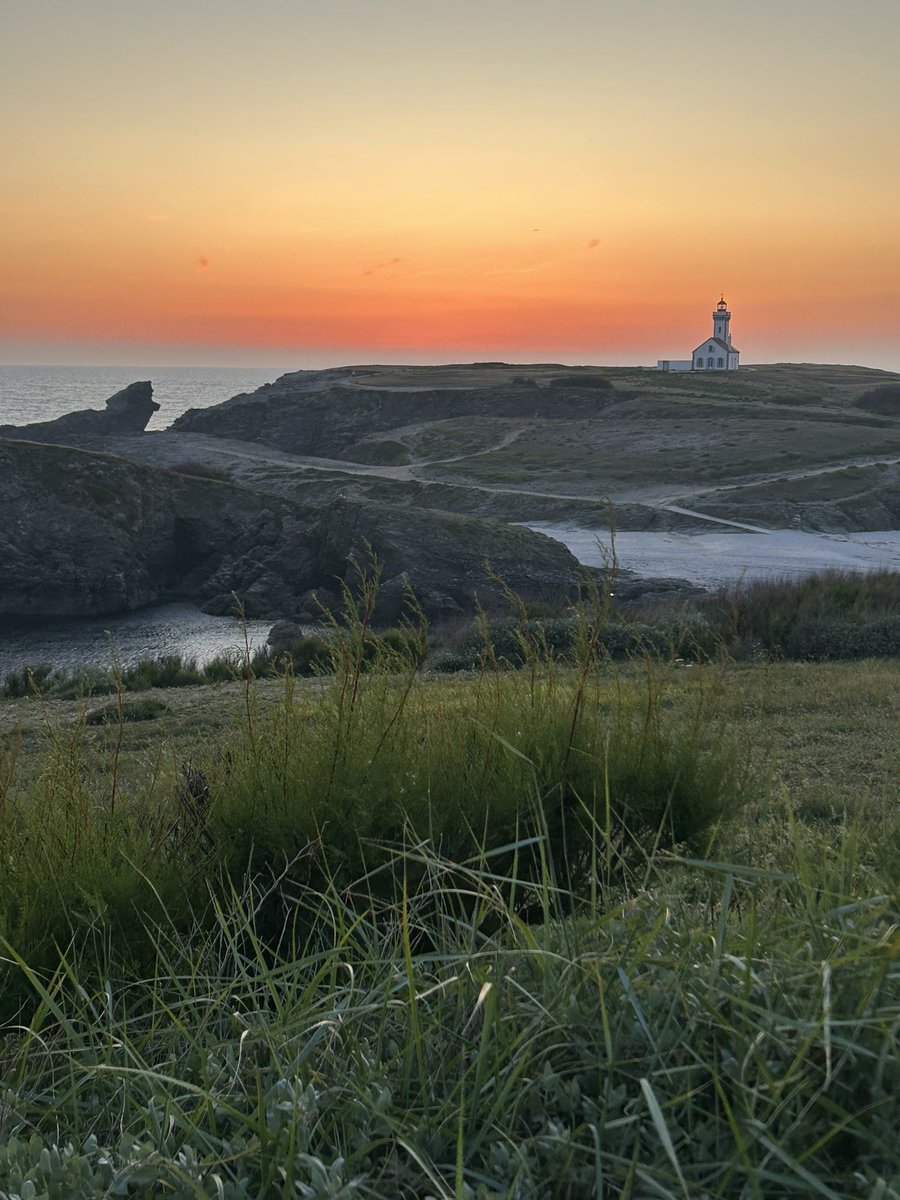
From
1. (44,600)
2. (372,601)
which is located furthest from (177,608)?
(372,601)

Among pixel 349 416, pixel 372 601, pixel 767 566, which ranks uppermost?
pixel 349 416

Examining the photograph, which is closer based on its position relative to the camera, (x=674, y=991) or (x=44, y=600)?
(x=674, y=991)

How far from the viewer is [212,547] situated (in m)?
35.1

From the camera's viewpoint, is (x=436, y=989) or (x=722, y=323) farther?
(x=722, y=323)

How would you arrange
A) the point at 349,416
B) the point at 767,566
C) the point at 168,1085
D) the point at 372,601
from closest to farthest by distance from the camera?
the point at 168,1085 → the point at 372,601 → the point at 767,566 → the point at 349,416

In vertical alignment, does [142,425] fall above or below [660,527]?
above

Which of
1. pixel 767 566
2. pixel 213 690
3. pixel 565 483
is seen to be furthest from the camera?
pixel 565 483

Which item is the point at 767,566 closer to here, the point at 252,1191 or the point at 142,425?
the point at 252,1191

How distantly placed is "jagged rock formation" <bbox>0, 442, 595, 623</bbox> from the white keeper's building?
267 ft

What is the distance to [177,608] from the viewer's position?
31062mm

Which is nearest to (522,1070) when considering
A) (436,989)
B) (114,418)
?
(436,989)

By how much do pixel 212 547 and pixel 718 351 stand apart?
85634 mm

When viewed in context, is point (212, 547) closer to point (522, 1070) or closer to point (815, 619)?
point (815, 619)

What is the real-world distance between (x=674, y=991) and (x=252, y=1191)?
903 millimetres
